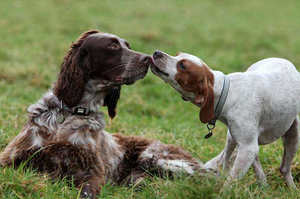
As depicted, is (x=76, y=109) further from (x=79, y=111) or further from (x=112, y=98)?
(x=112, y=98)

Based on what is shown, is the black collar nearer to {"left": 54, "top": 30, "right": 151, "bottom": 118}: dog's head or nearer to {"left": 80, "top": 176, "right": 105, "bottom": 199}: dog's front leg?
{"left": 54, "top": 30, "right": 151, "bottom": 118}: dog's head

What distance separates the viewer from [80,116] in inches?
180

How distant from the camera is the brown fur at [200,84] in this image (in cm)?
432

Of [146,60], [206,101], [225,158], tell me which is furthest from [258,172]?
[146,60]

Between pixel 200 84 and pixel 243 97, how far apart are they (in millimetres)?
416

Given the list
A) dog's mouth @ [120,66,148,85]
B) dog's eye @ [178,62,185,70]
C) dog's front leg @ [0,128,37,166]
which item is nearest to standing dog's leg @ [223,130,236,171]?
dog's eye @ [178,62,185,70]

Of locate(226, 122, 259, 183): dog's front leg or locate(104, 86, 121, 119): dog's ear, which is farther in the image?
locate(104, 86, 121, 119): dog's ear

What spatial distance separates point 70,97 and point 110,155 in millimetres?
801

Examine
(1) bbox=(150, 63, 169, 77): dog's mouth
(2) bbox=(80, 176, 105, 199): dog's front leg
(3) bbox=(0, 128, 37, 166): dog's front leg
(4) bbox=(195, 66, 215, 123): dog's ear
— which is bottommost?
(2) bbox=(80, 176, 105, 199): dog's front leg

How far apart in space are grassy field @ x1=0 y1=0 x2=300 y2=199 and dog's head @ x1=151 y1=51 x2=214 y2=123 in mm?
707

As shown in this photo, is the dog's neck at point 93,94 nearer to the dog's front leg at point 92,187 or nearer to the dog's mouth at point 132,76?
the dog's mouth at point 132,76

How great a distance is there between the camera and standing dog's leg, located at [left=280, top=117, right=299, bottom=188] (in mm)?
4973

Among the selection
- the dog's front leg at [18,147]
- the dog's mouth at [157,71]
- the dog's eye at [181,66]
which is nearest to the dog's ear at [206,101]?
the dog's eye at [181,66]

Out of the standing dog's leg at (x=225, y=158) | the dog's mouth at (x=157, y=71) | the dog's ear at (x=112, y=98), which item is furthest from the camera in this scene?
the standing dog's leg at (x=225, y=158)
